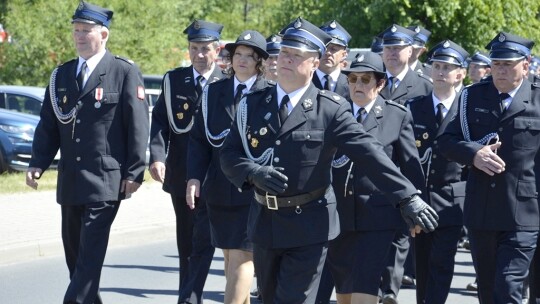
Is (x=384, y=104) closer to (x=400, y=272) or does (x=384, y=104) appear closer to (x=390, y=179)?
(x=390, y=179)

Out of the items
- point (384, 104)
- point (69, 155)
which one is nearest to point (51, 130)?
point (69, 155)

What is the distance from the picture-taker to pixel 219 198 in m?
8.34

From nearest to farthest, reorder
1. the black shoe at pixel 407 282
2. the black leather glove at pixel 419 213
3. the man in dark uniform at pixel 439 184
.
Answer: the black leather glove at pixel 419 213
the man in dark uniform at pixel 439 184
the black shoe at pixel 407 282

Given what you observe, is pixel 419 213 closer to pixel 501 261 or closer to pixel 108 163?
pixel 501 261

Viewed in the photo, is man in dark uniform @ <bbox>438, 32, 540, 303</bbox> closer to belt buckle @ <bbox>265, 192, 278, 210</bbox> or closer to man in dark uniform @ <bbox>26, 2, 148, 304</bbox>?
belt buckle @ <bbox>265, 192, 278, 210</bbox>

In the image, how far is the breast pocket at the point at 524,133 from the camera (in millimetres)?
8008

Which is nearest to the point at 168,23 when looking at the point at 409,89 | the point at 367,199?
the point at 409,89

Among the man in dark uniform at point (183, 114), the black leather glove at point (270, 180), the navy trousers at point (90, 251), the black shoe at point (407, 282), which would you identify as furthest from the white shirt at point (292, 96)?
the black shoe at point (407, 282)

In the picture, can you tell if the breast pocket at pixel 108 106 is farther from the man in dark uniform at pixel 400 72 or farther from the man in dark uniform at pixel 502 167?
the man in dark uniform at pixel 400 72

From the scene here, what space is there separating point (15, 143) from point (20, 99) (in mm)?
2007

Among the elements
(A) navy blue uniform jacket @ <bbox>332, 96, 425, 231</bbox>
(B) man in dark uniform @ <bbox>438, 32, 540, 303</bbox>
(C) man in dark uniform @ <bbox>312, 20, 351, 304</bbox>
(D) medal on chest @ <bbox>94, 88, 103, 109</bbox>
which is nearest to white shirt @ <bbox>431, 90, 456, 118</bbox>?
(C) man in dark uniform @ <bbox>312, 20, 351, 304</bbox>

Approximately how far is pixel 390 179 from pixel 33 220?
8.48 metres

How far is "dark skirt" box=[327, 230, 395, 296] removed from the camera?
761cm

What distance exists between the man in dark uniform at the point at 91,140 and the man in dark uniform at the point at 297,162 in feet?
6.13
